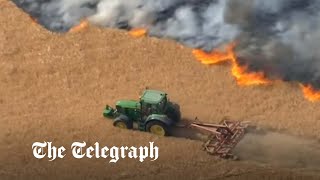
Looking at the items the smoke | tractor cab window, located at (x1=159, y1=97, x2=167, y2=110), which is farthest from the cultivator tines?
the smoke

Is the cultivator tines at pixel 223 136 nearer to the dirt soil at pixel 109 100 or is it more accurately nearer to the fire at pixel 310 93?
the dirt soil at pixel 109 100

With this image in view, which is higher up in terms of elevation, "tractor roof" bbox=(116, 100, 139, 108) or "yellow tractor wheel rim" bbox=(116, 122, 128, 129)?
"tractor roof" bbox=(116, 100, 139, 108)

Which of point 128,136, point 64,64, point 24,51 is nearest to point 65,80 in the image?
point 64,64

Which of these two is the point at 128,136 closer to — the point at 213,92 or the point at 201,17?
the point at 213,92

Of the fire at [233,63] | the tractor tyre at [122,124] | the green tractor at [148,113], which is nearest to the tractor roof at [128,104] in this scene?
the green tractor at [148,113]

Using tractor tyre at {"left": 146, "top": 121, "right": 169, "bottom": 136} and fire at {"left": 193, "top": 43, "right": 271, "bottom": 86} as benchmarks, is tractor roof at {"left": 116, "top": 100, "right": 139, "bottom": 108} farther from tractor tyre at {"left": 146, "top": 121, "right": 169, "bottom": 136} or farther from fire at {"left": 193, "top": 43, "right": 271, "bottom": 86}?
fire at {"left": 193, "top": 43, "right": 271, "bottom": 86}

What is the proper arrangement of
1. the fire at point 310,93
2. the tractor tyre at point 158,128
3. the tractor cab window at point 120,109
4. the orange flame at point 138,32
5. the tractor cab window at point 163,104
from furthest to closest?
1. the orange flame at point 138,32
2. the fire at point 310,93
3. the tractor cab window at point 120,109
4. the tractor cab window at point 163,104
5. the tractor tyre at point 158,128

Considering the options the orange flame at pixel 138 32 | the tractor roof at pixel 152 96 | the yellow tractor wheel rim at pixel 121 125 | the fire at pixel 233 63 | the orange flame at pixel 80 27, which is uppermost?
the orange flame at pixel 80 27
